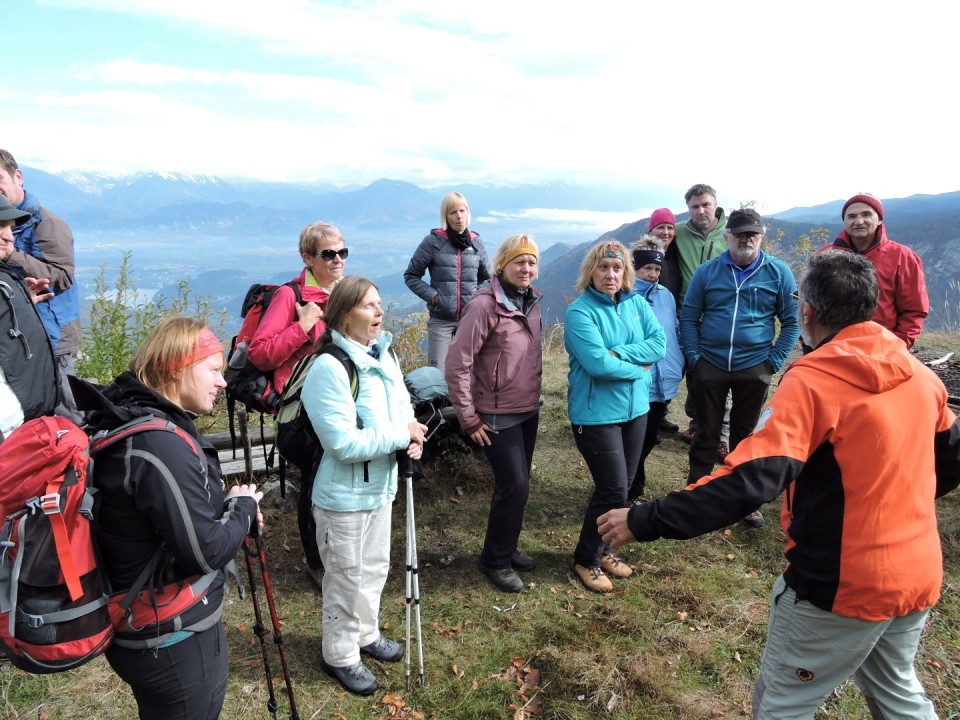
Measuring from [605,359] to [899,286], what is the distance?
9.69 feet

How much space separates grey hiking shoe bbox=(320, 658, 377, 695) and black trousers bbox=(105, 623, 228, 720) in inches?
51.3

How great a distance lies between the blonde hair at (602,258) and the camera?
171 inches

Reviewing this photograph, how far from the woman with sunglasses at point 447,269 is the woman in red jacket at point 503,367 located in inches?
96.8

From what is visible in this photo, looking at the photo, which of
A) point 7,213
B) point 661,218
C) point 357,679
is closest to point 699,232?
point 661,218

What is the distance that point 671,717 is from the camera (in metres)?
3.39

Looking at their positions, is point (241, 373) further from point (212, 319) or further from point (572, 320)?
point (212, 319)

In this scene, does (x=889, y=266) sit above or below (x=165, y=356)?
above

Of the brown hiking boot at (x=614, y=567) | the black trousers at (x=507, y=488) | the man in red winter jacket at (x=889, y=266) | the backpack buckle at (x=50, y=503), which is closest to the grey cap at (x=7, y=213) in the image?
the backpack buckle at (x=50, y=503)

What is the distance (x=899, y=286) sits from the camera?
5082 millimetres

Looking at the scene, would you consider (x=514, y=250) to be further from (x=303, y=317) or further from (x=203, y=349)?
(x=203, y=349)

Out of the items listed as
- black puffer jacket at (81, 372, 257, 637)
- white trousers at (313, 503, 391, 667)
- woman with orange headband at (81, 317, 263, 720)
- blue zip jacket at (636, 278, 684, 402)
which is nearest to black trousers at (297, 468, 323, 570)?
white trousers at (313, 503, 391, 667)

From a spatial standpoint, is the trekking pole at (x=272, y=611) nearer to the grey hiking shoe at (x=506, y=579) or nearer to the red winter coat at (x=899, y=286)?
the grey hiking shoe at (x=506, y=579)

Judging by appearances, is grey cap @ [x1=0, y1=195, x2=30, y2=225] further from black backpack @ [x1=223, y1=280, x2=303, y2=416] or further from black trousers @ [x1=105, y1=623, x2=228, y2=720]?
black trousers @ [x1=105, y1=623, x2=228, y2=720]

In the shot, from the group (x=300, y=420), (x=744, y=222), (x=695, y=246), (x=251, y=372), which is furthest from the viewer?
(x=695, y=246)
